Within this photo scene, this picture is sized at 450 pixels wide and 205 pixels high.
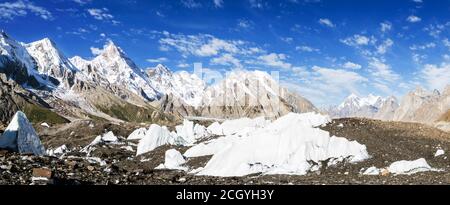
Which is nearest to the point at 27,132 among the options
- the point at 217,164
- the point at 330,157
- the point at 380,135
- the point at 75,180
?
the point at 217,164

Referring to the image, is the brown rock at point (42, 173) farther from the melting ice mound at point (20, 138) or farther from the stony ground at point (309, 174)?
the melting ice mound at point (20, 138)

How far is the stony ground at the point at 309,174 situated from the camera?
22750mm

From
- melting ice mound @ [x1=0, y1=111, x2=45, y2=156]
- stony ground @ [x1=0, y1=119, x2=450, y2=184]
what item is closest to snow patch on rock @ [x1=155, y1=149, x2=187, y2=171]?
stony ground @ [x1=0, y1=119, x2=450, y2=184]

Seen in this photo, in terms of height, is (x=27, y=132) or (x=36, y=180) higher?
(x=27, y=132)

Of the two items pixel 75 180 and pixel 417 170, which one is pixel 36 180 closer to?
pixel 75 180
